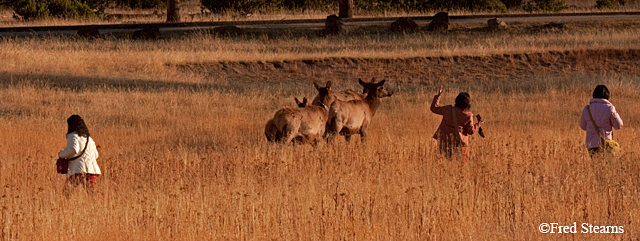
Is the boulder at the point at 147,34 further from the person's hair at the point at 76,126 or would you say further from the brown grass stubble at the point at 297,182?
the person's hair at the point at 76,126

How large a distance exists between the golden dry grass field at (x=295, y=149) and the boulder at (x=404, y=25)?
11.8 ft

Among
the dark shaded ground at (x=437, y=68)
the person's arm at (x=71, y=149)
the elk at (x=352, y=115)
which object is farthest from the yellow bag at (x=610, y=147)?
the dark shaded ground at (x=437, y=68)

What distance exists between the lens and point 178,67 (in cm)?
2697

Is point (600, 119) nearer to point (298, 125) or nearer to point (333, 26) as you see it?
point (298, 125)

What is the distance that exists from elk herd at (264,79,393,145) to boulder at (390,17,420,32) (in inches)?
750

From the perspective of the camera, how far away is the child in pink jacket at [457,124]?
40.6 ft

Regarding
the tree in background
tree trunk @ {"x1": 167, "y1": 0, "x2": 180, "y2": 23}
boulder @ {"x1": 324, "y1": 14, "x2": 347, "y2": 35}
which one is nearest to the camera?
boulder @ {"x1": 324, "y1": 14, "x2": 347, "y2": 35}

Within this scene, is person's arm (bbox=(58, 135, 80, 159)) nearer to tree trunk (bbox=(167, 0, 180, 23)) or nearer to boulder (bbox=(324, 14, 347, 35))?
boulder (bbox=(324, 14, 347, 35))

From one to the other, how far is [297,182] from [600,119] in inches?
162

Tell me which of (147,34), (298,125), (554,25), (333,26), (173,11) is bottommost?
(298,125)

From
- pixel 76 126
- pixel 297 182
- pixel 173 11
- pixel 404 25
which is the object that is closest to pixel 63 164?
pixel 76 126

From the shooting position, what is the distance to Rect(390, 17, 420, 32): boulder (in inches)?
1347

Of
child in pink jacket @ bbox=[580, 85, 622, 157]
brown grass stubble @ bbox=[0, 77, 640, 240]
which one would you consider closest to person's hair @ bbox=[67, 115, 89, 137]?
brown grass stubble @ bbox=[0, 77, 640, 240]

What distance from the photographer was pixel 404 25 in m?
34.3
